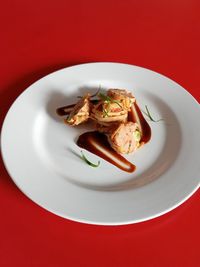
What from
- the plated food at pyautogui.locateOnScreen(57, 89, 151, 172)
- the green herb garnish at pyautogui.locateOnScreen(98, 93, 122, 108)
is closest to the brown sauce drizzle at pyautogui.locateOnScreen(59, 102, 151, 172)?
the plated food at pyautogui.locateOnScreen(57, 89, 151, 172)

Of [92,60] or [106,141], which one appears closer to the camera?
[106,141]

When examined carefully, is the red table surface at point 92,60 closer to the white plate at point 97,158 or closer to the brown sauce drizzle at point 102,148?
the white plate at point 97,158

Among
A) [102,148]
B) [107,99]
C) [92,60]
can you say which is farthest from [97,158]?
[92,60]

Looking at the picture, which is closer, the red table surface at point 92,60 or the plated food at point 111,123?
the red table surface at point 92,60

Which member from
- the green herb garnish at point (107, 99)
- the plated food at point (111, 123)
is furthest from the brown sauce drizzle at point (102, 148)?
the green herb garnish at point (107, 99)

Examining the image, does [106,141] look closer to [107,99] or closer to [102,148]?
[102,148]
